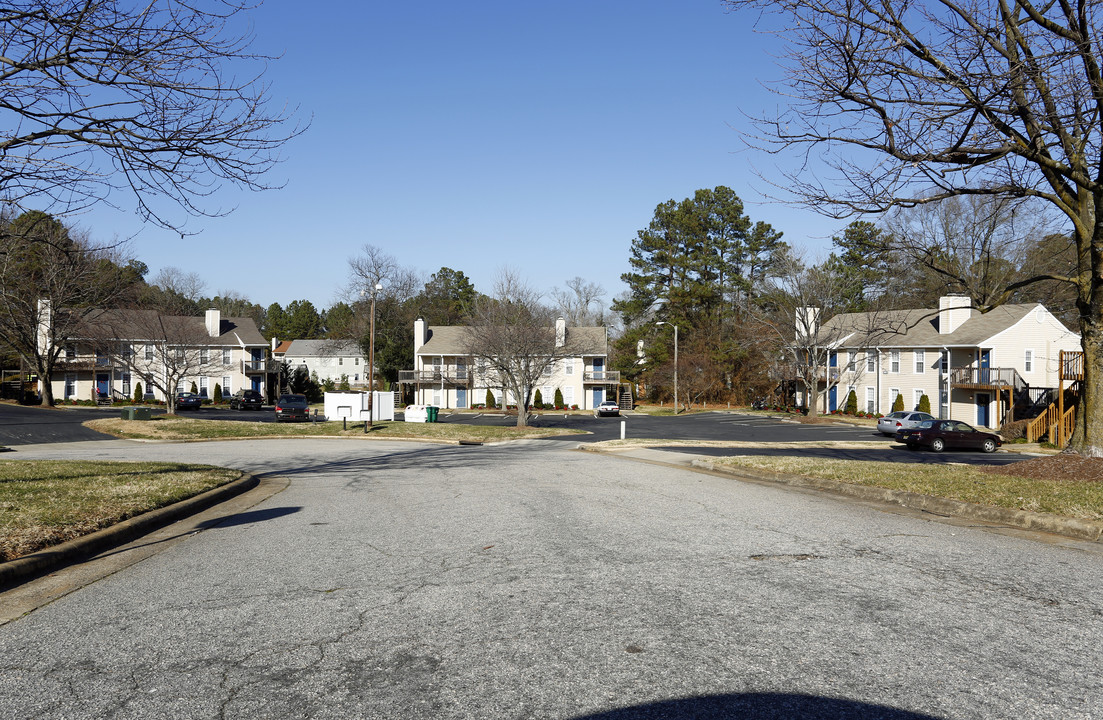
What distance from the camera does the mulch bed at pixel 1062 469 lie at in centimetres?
1266

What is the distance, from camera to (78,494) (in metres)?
10.5

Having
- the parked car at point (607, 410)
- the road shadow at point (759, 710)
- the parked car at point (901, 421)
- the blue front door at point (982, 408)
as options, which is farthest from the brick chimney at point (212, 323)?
the road shadow at point (759, 710)

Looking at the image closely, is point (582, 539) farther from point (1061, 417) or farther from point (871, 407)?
point (871, 407)

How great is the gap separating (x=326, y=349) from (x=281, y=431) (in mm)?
56753

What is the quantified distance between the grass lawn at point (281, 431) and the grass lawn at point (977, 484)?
61.9 feet

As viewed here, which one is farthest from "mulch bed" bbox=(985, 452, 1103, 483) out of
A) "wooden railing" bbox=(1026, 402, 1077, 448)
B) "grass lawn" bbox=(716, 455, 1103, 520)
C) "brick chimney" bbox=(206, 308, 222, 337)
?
"brick chimney" bbox=(206, 308, 222, 337)

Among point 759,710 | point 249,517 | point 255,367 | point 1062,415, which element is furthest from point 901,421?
point 255,367

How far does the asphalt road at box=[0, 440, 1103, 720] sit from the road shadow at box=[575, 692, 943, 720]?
0.02 meters

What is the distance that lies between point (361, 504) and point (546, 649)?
24.4 feet

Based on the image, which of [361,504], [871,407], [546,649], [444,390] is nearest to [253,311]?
[444,390]

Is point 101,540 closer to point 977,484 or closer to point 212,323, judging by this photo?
point 977,484

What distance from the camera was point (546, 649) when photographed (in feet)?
15.7

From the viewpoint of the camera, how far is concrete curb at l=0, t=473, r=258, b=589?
22.5 feet

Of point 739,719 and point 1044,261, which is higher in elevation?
point 1044,261
